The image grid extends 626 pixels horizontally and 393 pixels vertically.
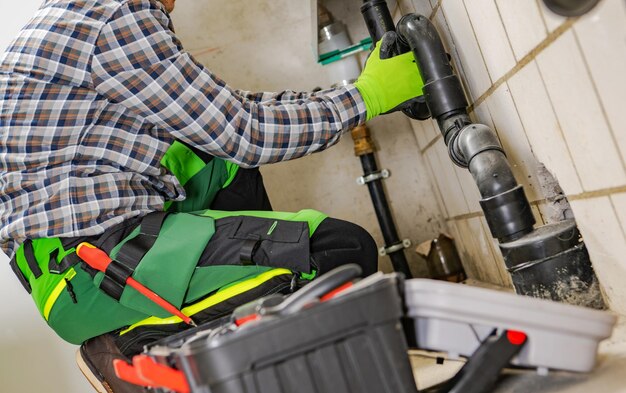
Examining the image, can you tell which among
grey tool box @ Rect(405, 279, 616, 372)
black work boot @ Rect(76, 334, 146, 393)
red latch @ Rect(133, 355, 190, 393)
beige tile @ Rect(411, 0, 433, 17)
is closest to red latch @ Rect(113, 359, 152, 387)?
red latch @ Rect(133, 355, 190, 393)

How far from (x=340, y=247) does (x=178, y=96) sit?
1.72ft

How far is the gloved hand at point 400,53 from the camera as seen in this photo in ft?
5.92

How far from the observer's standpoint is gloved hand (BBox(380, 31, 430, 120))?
5.92 ft

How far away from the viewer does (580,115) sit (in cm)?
119

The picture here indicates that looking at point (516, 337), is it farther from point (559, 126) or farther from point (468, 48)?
point (468, 48)

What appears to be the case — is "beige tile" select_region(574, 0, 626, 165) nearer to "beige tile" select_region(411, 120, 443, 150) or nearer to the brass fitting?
"beige tile" select_region(411, 120, 443, 150)

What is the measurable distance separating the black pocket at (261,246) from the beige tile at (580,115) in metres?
0.62

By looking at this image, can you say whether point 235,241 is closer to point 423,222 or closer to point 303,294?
point 303,294

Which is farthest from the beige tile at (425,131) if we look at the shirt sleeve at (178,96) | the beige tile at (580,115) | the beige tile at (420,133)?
the beige tile at (580,115)

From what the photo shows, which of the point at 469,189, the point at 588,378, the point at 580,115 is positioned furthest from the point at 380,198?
the point at 588,378

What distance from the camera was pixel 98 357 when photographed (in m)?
1.69

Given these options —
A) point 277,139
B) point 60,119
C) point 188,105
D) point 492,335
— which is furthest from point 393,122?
point 492,335

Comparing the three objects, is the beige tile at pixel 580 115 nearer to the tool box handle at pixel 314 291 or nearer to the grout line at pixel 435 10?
the tool box handle at pixel 314 291

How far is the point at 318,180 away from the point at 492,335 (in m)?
1.64
